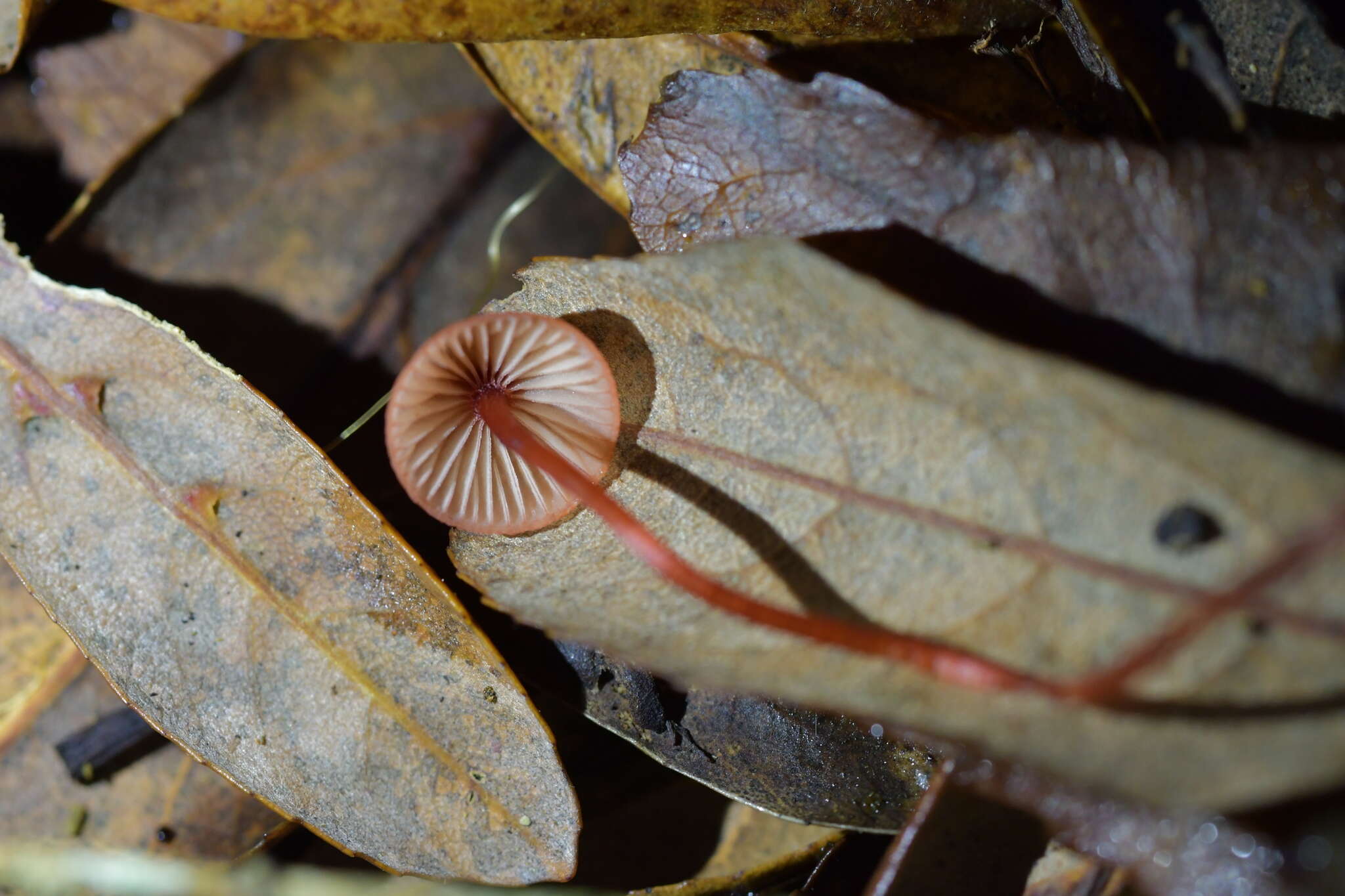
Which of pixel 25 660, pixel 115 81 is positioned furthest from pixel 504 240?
pixel 25 660

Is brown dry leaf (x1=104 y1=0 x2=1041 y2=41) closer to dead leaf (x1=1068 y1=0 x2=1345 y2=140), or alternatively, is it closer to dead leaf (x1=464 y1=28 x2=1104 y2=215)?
dead leaf (x1=464 y1=28 x2=1104 y2=215)

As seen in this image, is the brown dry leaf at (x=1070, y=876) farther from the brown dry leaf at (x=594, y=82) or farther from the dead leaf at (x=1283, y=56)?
the brown dry leaf at (x=594, y=82)

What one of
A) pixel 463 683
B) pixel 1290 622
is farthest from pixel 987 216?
pixel 463 683

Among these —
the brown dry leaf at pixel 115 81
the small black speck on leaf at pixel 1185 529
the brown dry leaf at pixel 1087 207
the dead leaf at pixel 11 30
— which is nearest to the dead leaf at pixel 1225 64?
the brown dry leaf at pixel 1087 207

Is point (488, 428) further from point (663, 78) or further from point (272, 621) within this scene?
point (663, 78)

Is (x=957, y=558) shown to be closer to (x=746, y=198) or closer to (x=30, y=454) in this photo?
(x=746, y=198)
